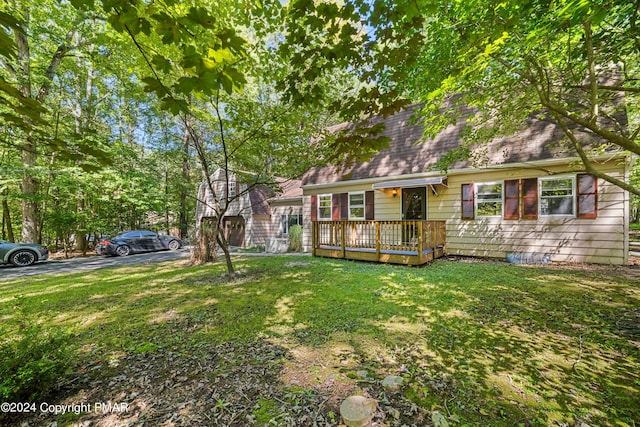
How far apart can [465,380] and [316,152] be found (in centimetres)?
460

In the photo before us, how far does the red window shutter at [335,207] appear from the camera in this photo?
10.7 m

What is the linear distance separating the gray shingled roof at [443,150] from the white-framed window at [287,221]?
11.9 feet

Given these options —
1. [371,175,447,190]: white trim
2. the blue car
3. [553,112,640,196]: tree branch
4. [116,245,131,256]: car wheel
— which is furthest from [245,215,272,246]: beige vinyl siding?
[553,112,640,196]: tree branch

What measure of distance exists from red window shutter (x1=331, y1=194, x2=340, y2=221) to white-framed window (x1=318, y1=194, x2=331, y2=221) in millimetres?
262

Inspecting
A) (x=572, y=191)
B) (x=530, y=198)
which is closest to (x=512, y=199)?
(x=530, y=198)

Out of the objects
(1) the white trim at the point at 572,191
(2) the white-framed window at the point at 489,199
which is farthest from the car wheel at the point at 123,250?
(1) the white trim at the point at 572,191

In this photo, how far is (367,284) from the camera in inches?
208

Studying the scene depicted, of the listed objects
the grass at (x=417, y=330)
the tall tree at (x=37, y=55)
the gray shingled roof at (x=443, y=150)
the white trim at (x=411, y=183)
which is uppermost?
the tall tree at (x=37, y=55)

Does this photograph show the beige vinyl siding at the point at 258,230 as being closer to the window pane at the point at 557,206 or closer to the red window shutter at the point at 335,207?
the red window shutter at the point at 335,207

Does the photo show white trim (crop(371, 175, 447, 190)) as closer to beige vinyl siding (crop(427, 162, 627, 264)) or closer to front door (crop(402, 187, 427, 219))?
front door (crop(402, 187, 427, 219))

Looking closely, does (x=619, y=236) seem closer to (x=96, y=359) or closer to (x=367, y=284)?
(x=367, y=284)

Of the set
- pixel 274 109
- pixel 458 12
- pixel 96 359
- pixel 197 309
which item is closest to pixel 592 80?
pixel 458 12

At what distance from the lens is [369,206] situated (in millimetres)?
9969

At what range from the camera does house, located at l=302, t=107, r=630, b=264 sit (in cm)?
656
